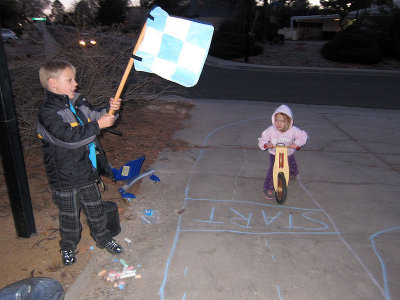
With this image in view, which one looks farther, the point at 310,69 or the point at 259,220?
the point at 310,69

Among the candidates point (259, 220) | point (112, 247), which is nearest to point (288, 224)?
point (259, 220)

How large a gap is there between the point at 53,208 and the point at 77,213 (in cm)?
113

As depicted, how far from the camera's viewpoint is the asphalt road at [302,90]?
11.5 metres

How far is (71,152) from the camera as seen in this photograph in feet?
9.65

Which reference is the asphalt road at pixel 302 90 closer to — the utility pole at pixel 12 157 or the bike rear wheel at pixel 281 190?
the bike rear wheel at pixel 281 190

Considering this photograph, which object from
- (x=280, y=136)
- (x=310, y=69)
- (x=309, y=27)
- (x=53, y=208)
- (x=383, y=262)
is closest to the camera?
(x=383, y=262)

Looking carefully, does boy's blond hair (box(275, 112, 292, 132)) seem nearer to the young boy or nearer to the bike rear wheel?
the bike rear wheel

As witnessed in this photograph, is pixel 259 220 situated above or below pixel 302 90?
above

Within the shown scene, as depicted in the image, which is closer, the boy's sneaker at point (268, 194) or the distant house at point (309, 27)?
the boy's sneaker at point (268, 194)

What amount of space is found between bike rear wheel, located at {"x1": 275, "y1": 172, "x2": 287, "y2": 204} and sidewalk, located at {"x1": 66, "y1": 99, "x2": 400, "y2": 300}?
8 cm

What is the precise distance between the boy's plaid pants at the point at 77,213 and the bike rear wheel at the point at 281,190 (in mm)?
2066

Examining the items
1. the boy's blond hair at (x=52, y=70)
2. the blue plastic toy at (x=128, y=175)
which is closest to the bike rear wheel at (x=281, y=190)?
the blue plastic toy at (x=128, y=175)

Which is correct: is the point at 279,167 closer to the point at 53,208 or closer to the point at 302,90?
the point at 53,208

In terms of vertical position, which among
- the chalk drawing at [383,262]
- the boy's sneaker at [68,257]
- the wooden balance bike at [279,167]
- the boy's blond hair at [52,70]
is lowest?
the chalk drawing at [383,262]
